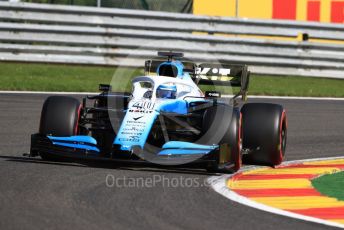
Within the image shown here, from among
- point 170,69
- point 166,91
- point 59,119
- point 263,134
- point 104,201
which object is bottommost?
point 104,201

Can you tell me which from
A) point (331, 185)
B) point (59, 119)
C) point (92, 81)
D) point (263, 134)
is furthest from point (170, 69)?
point (92, 81)

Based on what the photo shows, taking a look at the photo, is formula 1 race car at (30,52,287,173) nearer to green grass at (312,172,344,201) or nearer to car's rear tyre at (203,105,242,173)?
car's rear tyre at (203,105,242,173)

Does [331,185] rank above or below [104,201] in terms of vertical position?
below

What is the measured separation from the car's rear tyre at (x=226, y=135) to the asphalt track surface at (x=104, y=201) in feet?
0.84

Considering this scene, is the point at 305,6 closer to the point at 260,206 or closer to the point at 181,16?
the point at 181,16

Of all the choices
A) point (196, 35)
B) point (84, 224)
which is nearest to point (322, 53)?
point (196, 35)

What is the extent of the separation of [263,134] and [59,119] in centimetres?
214

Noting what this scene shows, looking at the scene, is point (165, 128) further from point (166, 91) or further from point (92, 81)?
point (92, 81)

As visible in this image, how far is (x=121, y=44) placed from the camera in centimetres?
1875

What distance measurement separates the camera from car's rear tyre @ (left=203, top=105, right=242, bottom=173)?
8.58m

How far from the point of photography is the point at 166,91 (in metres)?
9.43

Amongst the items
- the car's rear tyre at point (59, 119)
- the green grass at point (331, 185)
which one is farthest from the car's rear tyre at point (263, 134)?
the car's rear tyre at point (59, 119)

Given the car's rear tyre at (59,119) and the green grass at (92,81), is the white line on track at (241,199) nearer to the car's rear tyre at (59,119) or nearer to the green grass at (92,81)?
the car's rear tyre at (59,119)

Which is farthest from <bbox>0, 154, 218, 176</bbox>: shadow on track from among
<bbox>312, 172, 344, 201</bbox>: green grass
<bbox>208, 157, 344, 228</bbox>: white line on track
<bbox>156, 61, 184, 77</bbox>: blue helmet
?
<bbox>156, 61, 184, 77</bbox>: blue helmet
